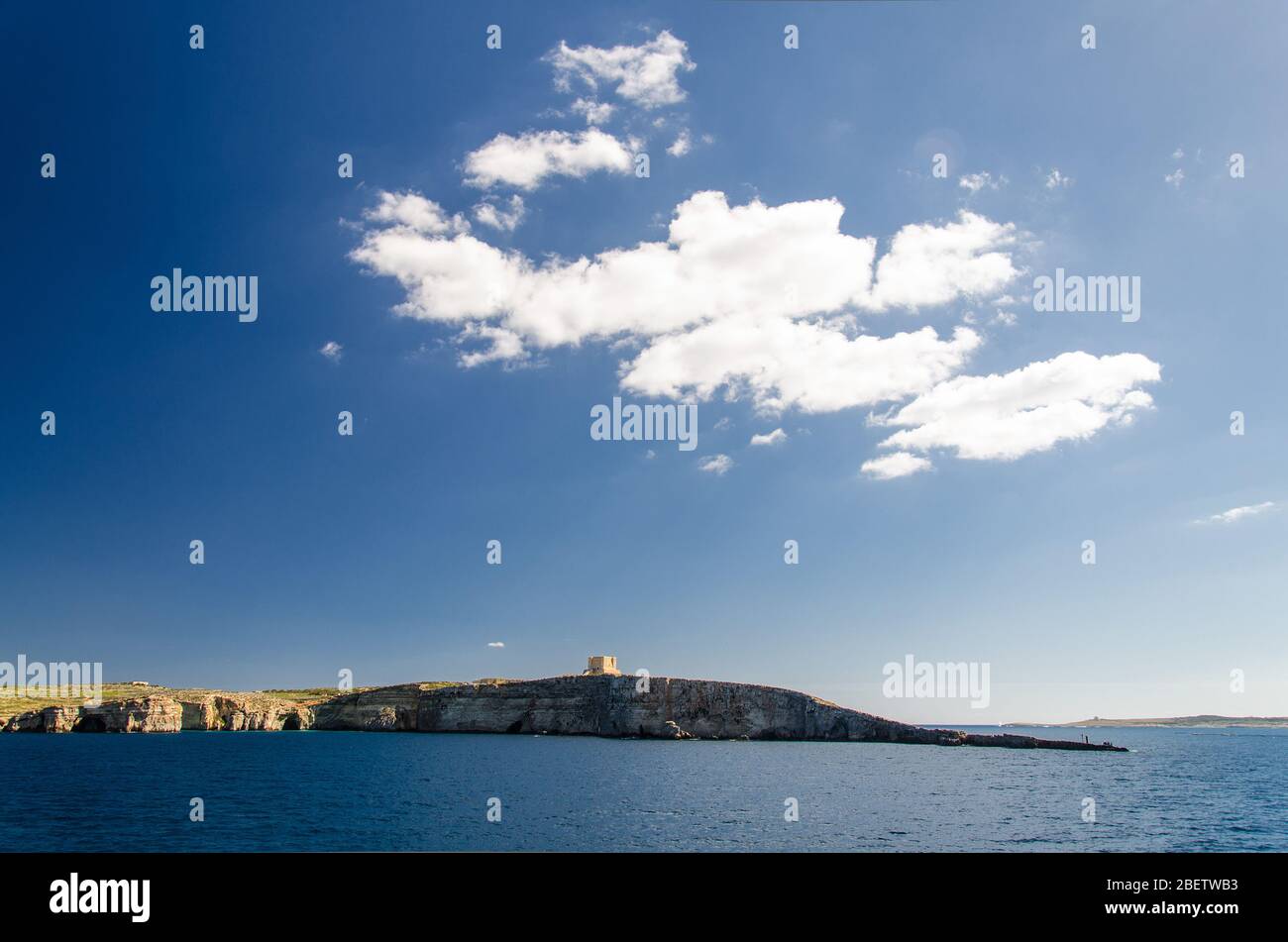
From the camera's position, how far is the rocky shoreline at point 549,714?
15638 centimetres

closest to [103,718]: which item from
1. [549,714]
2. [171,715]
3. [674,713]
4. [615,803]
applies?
[171,715]

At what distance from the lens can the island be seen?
156375 mm

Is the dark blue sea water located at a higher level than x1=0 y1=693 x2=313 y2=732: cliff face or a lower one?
higher

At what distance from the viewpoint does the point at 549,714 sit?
16688 cm

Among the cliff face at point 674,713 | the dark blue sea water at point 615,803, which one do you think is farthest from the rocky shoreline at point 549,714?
the dark blue sea water at point 615,803

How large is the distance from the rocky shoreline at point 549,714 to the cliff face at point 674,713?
22 cm

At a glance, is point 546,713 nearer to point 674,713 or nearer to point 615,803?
point 674,713

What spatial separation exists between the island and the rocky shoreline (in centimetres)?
22

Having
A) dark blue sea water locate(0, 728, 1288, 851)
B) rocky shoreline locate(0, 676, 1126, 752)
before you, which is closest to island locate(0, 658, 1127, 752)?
rocky shoreline locate(0, 676, 1126, 752)

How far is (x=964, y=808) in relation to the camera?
53750mm

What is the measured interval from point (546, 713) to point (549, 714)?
2.54 feet

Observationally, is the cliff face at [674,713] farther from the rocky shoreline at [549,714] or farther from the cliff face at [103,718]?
the cliff face at [103,718]

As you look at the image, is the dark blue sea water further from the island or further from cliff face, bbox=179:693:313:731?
cliff face, bbox=179:693:313:731
